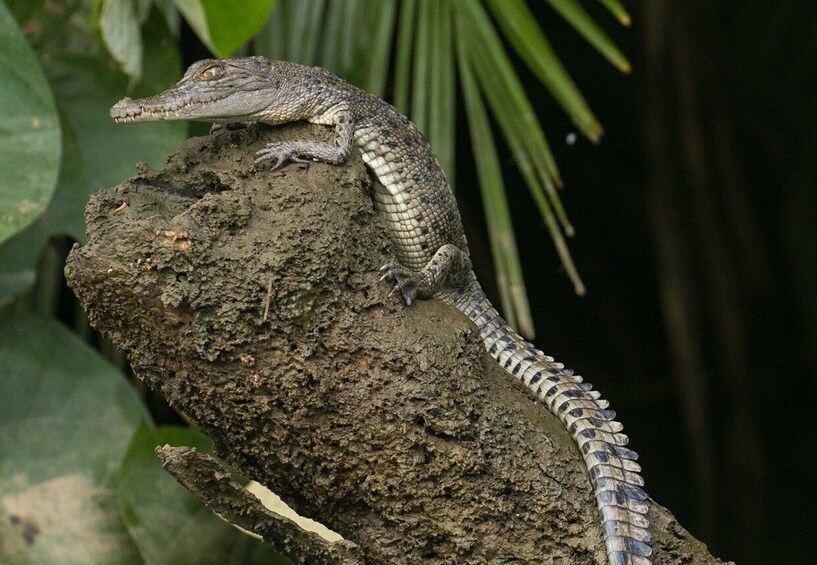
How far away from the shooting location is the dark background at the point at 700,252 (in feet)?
17.0

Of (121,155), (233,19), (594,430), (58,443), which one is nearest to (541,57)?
(233,19)

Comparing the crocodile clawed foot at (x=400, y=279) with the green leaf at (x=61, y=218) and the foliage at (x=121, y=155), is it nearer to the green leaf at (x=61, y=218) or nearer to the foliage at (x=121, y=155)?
the foliage at (x=121, y=155)

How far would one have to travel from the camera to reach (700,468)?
5.41m

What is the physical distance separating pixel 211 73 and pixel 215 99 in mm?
121

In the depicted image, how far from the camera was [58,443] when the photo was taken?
11.4 ft

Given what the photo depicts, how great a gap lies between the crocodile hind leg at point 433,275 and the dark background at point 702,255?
2.61 metres

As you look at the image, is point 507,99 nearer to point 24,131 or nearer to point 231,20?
point 231,20

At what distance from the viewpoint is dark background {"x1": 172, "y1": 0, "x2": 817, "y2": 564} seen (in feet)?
17.0

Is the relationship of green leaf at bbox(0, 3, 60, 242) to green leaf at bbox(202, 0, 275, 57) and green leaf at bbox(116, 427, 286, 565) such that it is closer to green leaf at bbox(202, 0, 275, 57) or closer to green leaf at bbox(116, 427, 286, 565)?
green leaf at bbox(202, 0, 275, 57)

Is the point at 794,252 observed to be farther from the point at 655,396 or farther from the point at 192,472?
the point at 192,472

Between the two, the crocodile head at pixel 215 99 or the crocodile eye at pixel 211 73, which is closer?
the crocodile head at pixel 215 99

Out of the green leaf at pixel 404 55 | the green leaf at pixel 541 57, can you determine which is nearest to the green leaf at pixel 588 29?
the green leaf at pixel 541 57

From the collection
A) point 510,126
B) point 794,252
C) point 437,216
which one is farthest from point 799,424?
point 437,216

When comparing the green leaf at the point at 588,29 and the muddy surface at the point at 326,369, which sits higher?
the green leaf at the point at 588,29
